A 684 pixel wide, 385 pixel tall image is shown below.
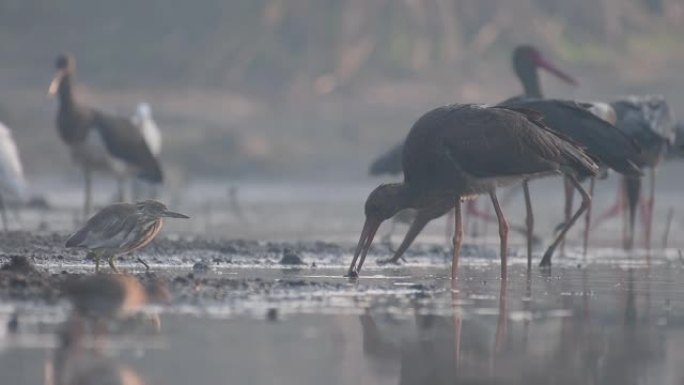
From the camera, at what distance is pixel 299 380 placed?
789 cm

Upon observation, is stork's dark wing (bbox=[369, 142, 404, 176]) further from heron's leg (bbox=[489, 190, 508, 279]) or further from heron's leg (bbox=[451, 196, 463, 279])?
heron's leg (bbox=[451, 196, 463, 279])

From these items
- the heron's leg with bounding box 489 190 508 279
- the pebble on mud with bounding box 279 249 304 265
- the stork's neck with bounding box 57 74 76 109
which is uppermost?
the stork's neck with bounding box 57 74 76 109

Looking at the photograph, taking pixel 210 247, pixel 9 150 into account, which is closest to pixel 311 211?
pixel 9 150

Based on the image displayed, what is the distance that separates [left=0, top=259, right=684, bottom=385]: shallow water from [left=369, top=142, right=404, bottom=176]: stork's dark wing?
6.54 metres

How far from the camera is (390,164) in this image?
19250 mm

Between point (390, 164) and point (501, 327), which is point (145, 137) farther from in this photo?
point (501, 327)

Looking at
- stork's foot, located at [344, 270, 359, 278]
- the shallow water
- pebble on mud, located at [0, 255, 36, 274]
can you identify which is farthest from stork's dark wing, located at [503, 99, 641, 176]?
pebble on mud, located at [0, 255, 36, 274]

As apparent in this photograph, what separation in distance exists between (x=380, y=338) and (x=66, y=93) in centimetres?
1371

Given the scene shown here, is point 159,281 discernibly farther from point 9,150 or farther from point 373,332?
point 9,150

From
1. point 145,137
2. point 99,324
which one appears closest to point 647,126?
point 145,137

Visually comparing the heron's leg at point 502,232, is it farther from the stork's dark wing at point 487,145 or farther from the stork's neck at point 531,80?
the stork's neck at point 531,80

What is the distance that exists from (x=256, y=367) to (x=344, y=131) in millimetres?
25394

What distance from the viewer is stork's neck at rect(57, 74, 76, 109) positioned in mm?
22156

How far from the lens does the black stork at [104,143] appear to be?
21.7 m
